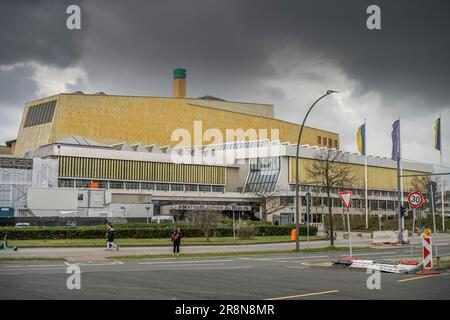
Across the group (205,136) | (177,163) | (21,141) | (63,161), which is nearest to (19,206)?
(63,161)

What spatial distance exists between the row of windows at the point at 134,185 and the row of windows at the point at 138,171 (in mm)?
830

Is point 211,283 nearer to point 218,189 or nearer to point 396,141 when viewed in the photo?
point 396,141

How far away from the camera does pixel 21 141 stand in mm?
117312

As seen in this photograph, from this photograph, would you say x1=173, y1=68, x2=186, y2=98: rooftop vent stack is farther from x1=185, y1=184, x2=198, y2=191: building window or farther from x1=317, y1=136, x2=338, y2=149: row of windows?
x1=317, y1=136, x2=338, y2=149: row of windows

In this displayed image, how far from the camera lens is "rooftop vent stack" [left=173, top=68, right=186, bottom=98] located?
130750mm

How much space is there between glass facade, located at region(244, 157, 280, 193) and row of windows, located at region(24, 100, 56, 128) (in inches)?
1588

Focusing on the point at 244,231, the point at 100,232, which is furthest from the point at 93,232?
the point at 244,231

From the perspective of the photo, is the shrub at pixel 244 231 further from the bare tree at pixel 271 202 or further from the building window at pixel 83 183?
the building window at pixel 83 183

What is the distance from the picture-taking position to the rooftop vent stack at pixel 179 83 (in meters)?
131

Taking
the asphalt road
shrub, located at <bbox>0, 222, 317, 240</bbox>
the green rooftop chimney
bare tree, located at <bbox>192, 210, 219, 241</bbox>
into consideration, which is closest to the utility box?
shrub, located at <bbox>0, 222, 317, 240</bbox>

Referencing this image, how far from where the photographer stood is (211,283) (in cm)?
1555

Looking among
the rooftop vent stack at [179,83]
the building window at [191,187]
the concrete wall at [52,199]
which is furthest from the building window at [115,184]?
the rooftop vent stack at [179,83]
